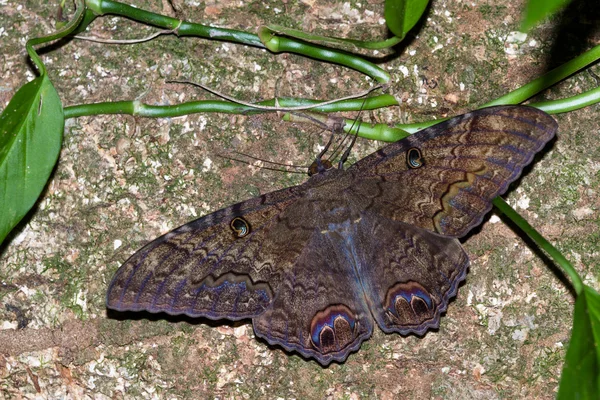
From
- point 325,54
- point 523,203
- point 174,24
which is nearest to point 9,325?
point 174,24

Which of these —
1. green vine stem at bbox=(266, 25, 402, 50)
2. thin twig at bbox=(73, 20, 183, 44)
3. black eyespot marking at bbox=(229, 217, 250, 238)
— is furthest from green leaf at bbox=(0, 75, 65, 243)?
green vine stem at bbox=(266, 25, 402, 50)

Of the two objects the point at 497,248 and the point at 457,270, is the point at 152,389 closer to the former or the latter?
the point at 457,270

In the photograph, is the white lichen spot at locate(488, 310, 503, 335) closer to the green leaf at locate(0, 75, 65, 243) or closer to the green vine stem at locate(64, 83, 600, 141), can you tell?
the green vine stem at locate(64, 83, 600, 141)

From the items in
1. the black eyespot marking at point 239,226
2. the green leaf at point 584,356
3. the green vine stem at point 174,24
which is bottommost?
the black eyespot marking at point 239,226

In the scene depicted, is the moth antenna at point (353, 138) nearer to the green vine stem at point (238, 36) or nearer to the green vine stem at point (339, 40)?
the green vine stem at point (238, 36)

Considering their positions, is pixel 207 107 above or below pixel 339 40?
below

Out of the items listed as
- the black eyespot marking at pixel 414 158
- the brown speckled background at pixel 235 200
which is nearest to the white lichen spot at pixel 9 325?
the brown speckled background at pixel 235 200

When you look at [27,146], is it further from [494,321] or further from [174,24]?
[494,321]
